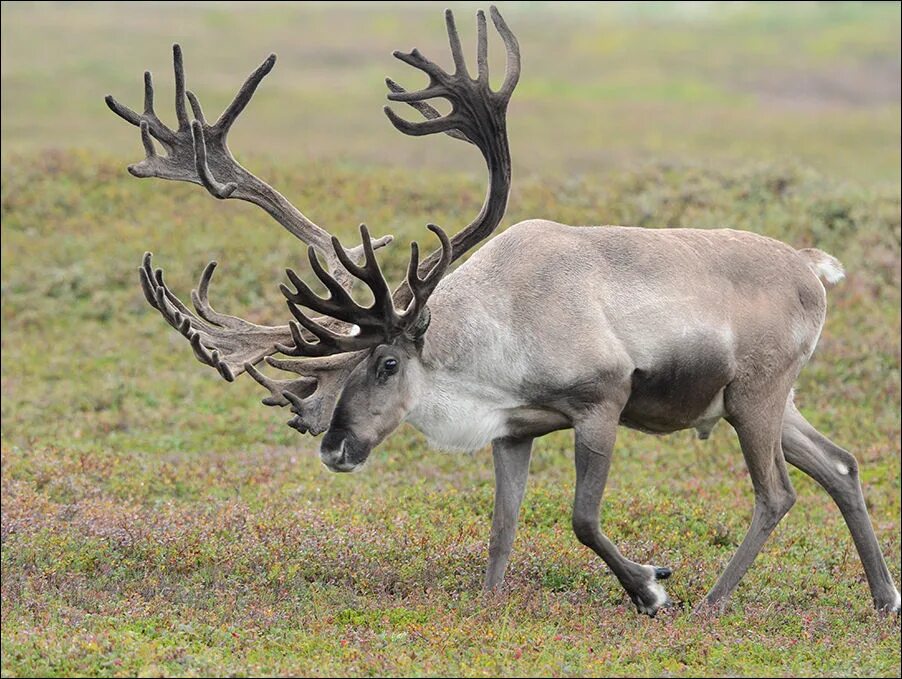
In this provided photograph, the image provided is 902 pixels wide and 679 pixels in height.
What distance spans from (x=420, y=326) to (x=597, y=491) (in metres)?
1.44

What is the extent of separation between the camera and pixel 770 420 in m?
8.85

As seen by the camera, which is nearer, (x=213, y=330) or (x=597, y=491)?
(x=597, y=491)

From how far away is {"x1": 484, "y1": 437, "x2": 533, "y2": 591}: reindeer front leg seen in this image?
28.8 feet

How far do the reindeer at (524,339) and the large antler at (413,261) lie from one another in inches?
0.5

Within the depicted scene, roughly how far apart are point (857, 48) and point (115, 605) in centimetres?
3717

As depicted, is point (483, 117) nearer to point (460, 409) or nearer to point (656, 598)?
point (460, 409)

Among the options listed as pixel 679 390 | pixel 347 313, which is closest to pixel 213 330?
pixel 347 313

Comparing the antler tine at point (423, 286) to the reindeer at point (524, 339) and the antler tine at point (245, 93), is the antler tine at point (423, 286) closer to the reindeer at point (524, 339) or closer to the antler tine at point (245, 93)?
the reindeer at point (524, 339)

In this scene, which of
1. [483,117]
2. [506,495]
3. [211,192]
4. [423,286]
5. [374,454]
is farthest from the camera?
[374,454]

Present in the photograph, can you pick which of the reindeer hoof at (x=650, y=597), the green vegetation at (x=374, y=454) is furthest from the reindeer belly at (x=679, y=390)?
the green vegetation at (x=374, y=454)

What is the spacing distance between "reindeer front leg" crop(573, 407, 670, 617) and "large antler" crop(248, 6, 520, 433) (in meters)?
1.25

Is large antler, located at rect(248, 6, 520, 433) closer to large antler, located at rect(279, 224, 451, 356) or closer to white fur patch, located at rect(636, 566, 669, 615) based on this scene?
large antler, located at rect(279, 224, 451, 356)

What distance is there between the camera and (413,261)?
7570mm

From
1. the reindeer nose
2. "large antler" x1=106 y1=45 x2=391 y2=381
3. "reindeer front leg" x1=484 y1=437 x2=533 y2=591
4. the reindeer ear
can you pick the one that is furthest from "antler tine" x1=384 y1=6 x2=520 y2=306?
"reindeer front leg" x1=484 y1=437 x2=533 y2=591
